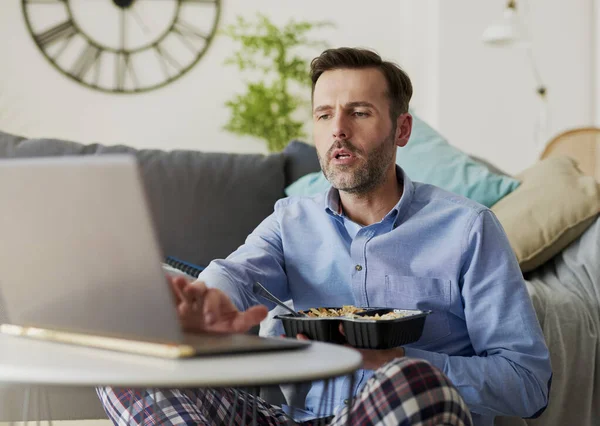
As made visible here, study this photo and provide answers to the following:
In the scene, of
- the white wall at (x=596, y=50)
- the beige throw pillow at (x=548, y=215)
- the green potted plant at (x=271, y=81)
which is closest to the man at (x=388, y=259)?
the beige throw pillow at (x=548, y=215)

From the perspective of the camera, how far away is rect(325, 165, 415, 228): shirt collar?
146 cm

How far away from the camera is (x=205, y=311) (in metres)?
0.97

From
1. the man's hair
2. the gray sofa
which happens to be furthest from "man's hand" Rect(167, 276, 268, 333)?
the gray sofa

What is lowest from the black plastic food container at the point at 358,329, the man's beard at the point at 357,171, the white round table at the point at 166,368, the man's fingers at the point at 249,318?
the black plastic food container at the point at 358,329

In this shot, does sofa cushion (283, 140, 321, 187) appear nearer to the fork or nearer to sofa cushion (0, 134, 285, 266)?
sofa cushion (0, 134, 285, 266)

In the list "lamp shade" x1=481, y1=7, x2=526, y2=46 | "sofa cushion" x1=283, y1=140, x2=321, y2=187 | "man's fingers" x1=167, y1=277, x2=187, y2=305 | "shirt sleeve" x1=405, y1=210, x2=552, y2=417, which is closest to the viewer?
"man's fingers" x1=167, y1=277, x2=187, y2=305

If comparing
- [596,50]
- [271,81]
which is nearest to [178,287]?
[271,81]

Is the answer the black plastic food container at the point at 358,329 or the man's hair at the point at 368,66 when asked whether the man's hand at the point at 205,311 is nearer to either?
the black plastic food container at the point at 358,329

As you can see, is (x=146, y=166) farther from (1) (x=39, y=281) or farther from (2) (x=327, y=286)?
(1) (x=39, y=281)

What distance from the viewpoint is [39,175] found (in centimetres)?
78

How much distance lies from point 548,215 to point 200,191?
1001 mm

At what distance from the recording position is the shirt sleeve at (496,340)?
4.09 ft

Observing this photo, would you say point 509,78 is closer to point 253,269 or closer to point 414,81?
point 414,81

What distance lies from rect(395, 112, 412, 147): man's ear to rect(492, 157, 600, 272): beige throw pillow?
647mm
